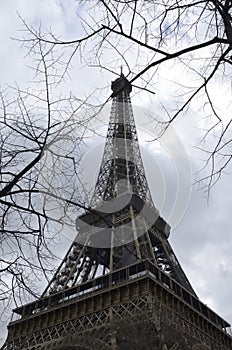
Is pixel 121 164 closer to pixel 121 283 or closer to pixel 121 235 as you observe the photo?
pixel 121 235

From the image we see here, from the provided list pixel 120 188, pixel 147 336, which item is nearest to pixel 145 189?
pixel 120 188

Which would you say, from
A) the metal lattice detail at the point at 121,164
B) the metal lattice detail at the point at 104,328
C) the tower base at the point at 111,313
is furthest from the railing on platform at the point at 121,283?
the metal lattice detail at the point at 121,164

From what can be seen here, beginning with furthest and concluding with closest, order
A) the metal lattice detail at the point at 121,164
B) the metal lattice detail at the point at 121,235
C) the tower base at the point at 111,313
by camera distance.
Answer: the metal lattice detail at the point at 121,164, the metal lattice detail at the point at 121,235, the tower base at the point at 111,313

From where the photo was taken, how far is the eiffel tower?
19188 mm

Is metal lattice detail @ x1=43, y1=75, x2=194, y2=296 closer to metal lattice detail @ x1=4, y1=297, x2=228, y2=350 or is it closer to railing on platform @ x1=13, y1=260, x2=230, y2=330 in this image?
railing on platform @ x1=13, y1=260, x2=230, y2=330

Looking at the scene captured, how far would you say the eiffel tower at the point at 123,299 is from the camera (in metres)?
19.2

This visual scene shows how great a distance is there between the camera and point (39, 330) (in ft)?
88.4

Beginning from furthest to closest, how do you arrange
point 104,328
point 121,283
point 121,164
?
point 121,164 < point 121,283 < point 104,328

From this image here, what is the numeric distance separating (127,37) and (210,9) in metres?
0.97

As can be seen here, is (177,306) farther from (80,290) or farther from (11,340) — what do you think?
(11,340)

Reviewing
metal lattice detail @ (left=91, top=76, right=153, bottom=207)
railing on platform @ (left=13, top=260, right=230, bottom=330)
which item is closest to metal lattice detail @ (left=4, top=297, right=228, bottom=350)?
railing on platform @ (left=13, top=260, right=230, bottom=330)

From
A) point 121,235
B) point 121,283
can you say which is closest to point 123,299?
point 121,283

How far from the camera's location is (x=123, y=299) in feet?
81.9

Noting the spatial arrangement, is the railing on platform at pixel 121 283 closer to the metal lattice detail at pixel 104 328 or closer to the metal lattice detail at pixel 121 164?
the metal lattice detail at pixel 104 328
